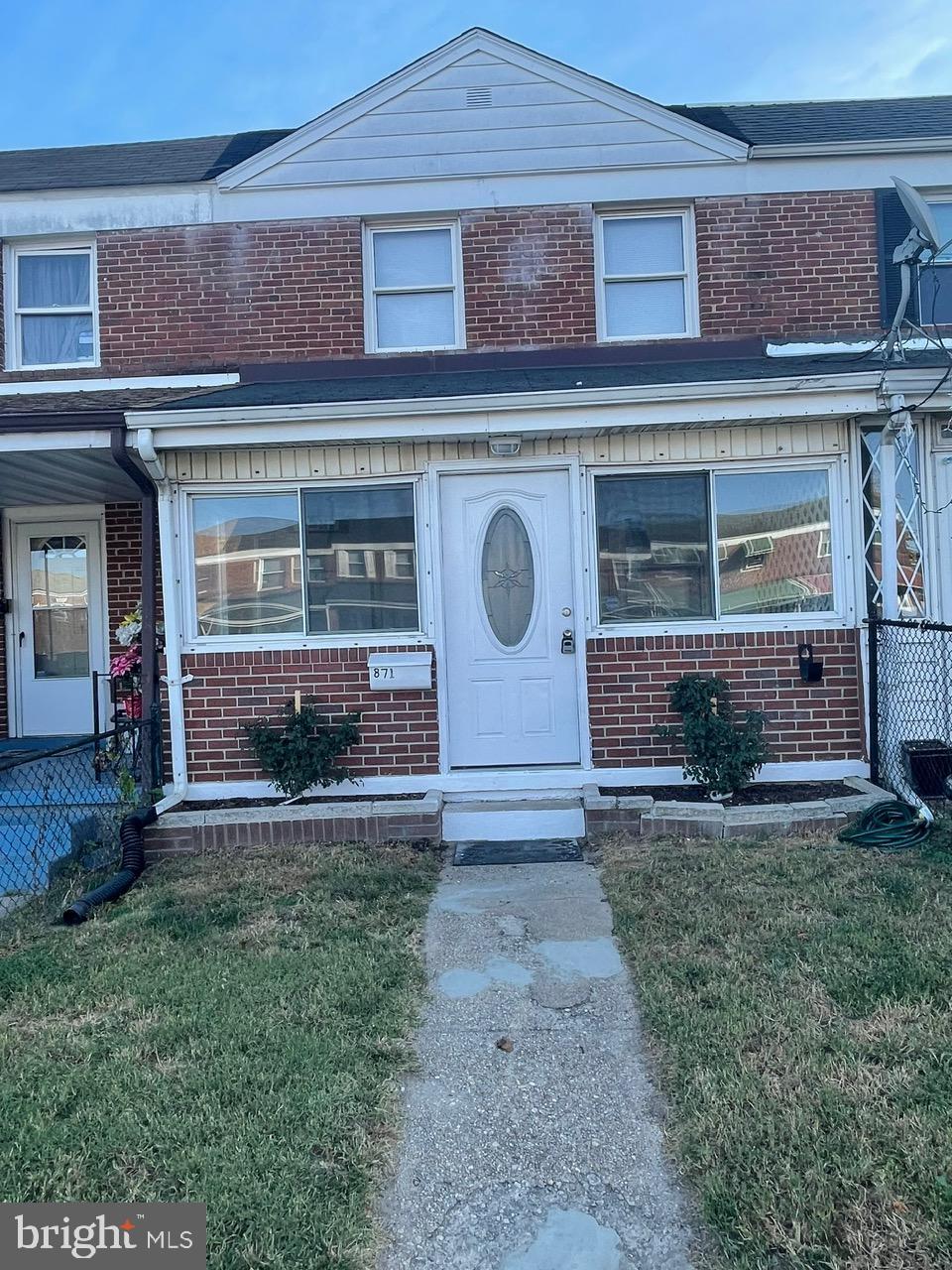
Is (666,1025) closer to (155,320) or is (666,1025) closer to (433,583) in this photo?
(433,583)

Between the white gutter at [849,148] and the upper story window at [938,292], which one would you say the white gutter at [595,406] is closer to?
the upper story window at [938,292]

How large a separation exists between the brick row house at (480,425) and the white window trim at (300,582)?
0.08ft

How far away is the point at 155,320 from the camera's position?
7570mm

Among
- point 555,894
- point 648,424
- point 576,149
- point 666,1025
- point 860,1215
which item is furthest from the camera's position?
point 576,149

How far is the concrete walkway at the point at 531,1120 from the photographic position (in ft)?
7.17

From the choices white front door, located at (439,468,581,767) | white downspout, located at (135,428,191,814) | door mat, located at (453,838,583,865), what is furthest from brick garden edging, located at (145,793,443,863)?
white front door, located at (439,468,581,767)

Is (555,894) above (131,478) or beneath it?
beneath

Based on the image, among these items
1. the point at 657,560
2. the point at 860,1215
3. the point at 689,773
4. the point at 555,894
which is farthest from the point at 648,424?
the point at 860,1215

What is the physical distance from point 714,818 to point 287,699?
3084 millimetres

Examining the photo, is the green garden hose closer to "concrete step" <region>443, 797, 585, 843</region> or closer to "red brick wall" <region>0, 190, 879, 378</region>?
"concrete step" <region>443, 797, 585, 843</region>

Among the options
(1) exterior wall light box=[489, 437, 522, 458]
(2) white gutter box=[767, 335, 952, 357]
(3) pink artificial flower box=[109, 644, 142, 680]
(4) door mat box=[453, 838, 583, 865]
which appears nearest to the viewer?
(4) door mat box=[453, 838, 583, 865]

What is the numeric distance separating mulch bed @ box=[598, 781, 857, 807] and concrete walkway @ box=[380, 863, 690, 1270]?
1955 millimetres

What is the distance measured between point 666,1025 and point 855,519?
432 centimetres

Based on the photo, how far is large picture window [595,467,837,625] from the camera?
20.5 ft
